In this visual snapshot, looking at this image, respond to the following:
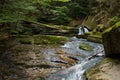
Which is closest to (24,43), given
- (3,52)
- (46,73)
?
(3,52)

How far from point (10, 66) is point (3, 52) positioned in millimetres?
2870

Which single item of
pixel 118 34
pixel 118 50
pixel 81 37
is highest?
pixel 118 34

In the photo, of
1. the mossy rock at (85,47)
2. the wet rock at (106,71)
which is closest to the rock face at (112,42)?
the wet rock at (106,71)

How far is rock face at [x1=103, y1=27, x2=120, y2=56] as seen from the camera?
8.78 metres

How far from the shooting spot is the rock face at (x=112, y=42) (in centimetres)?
878

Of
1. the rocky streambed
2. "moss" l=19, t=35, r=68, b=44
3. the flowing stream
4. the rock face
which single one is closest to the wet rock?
the rock face

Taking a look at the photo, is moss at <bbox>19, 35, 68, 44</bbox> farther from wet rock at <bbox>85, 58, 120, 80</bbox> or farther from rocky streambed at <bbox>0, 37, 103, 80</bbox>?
wet rock at <bbox>85, 58, 120, 80</bbox>

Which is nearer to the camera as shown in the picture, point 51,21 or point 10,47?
point 10,47

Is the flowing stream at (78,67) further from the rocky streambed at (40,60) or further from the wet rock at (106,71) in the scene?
the wet rock at (106,71)

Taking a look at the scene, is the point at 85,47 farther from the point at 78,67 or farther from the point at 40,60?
the point at 78,67

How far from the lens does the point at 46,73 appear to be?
987 centimetres

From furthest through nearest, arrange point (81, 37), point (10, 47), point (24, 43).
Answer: point (81, 37)
point (24, 43)
point (10, 47)

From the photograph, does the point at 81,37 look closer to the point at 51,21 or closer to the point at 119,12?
the point at 119,12

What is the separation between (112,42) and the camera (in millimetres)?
9008
